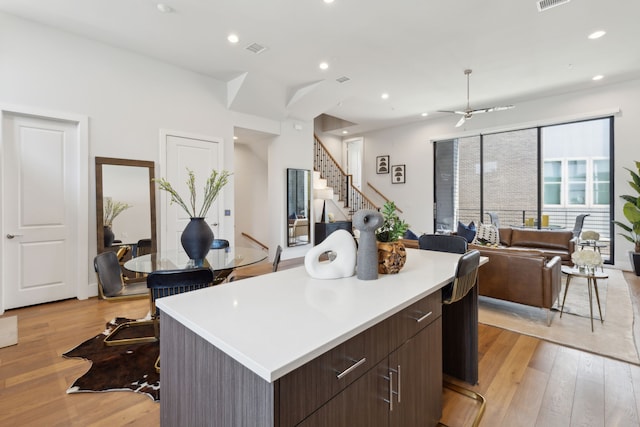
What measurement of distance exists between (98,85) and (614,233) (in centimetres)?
884

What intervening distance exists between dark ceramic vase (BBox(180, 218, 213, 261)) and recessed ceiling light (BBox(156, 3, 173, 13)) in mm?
2414

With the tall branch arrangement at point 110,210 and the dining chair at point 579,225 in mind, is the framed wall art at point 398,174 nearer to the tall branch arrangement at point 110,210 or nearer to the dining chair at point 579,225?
the dining chair at point 579,225

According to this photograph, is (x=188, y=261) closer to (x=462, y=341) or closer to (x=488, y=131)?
(x=462, y=341)

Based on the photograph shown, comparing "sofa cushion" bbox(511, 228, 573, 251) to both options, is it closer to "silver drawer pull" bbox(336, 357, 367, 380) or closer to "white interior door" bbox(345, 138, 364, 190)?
"white interior door" bbox(345, 138, 364, 190)

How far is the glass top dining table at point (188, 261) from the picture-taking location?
2516 millimetres

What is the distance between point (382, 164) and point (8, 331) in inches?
316

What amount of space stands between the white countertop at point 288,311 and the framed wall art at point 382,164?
725 cm

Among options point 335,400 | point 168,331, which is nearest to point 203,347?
point 168,331

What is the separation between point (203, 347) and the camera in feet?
3.23

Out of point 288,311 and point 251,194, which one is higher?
point 251,194

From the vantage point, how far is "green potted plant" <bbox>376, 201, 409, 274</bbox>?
5.27ft

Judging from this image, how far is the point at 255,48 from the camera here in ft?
13.7

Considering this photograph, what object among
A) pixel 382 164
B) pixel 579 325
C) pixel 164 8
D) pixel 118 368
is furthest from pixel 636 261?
pixel 164 8

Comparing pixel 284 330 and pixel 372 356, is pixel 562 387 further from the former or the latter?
pixel 284 330
